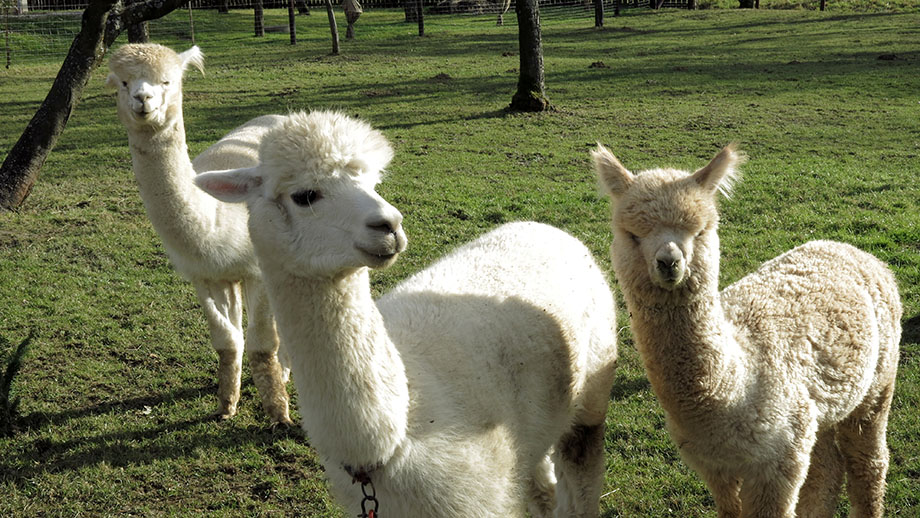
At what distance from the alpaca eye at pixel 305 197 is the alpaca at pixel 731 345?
1219mm

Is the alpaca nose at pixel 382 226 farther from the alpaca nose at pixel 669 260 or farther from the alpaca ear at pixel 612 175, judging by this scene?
the alpaca ear at pixel 612 175

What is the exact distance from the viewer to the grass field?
414 centimetres

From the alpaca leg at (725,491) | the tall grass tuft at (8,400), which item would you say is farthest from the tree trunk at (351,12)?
the alpaca leg at (725,491)

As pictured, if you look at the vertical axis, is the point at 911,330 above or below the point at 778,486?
below

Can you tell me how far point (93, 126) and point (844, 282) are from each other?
40.4 feet

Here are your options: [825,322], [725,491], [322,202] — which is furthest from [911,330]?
[322,202]

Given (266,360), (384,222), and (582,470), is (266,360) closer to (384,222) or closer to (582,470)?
(582,470)

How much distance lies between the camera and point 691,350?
292 centimetres

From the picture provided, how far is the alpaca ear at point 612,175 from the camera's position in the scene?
10.2ft

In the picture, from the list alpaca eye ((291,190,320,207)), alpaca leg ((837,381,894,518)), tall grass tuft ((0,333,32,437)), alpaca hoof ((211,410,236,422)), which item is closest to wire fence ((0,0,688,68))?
tall grass tuft ((0,333,32,437))

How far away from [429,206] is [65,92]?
165 inches

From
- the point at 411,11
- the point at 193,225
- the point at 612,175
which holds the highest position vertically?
the point at 411,11

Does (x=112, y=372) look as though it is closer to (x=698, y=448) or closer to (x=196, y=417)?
(x=196, y=417)

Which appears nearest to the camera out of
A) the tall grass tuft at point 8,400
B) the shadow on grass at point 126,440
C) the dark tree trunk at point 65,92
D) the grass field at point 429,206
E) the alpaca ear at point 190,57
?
the grass field at point 429,206
